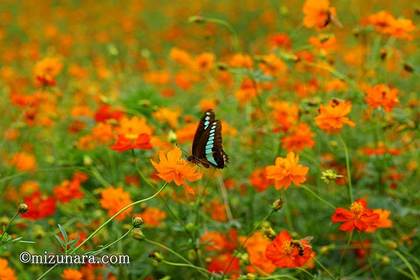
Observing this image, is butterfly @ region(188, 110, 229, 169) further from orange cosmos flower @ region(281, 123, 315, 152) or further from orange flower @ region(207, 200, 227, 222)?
orange flower @ region(207, 200, 227, 222)

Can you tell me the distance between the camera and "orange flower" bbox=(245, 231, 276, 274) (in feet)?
5.43

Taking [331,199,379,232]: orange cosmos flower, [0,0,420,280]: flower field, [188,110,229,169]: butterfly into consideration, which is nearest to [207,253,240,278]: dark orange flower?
[0,0,420,280]: flower field

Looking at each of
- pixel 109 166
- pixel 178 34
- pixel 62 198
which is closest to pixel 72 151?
pixel 109 166

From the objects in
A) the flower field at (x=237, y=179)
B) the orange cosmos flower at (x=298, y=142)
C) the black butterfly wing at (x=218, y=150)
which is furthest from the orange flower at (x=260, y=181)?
the black butterfly wing at (x=218, y=150)

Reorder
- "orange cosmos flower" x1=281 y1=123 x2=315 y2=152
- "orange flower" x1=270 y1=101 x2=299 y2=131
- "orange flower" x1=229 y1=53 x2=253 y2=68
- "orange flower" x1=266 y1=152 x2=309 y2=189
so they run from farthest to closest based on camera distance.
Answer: "orange flower" x1=229 y1=53 x2=253 y2=68
"orange flower" x1=270 y1=101 x2=299 y2=131
"orange cosmos flower" x1=281 y1=123 x2=315 y2=152
"orange flower" x1=266 y1=152 x2=309 y2=189

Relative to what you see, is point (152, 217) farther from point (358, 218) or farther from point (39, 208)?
point (358, 218)

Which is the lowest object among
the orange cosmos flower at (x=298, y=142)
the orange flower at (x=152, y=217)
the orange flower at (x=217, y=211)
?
the orange flower at (x=217, y=211)

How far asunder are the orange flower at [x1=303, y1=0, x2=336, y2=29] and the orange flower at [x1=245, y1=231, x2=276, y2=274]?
27.6 inches

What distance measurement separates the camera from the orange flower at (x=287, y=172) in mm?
1546

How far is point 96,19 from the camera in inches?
253

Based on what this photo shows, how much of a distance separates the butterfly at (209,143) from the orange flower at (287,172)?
0.14m

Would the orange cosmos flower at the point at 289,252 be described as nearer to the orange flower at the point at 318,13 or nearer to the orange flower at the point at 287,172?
the orange flower at the point at 287,172

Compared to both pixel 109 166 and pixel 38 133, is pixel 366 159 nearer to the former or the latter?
pixel 109 166

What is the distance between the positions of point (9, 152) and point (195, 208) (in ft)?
4.55
